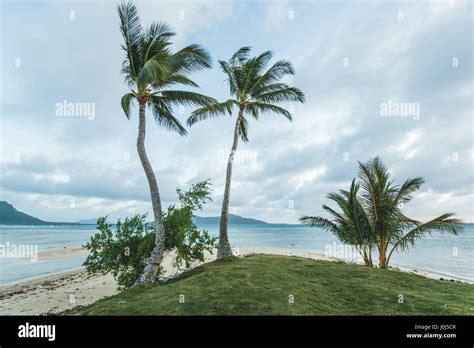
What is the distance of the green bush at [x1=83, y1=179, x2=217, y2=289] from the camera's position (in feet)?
29.9

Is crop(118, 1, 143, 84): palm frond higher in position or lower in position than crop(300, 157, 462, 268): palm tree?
higher

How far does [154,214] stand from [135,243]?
1.37m

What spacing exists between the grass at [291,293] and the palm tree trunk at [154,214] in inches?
23.6

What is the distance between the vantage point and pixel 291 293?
264 inches

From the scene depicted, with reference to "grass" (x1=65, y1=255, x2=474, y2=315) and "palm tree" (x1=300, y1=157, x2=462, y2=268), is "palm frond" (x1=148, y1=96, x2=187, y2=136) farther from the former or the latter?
"palm tree" (x1=300, y1=157, x2=462, y2=268)

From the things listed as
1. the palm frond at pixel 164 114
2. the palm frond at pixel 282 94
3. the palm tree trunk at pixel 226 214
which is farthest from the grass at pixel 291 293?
the palm frond at pixel 282 94

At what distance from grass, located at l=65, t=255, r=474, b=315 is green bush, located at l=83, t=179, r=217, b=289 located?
1.17 m

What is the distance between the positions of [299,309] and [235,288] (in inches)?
72.2

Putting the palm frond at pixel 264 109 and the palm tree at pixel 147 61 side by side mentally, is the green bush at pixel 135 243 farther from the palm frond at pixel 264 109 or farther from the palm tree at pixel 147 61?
the palm frond at pixel 264 109

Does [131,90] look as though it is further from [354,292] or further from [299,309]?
[354,292]

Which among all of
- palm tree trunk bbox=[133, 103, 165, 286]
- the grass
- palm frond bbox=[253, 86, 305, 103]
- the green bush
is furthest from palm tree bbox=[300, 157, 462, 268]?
palm tree trunk bbox=[133, 103, 165, 286]
